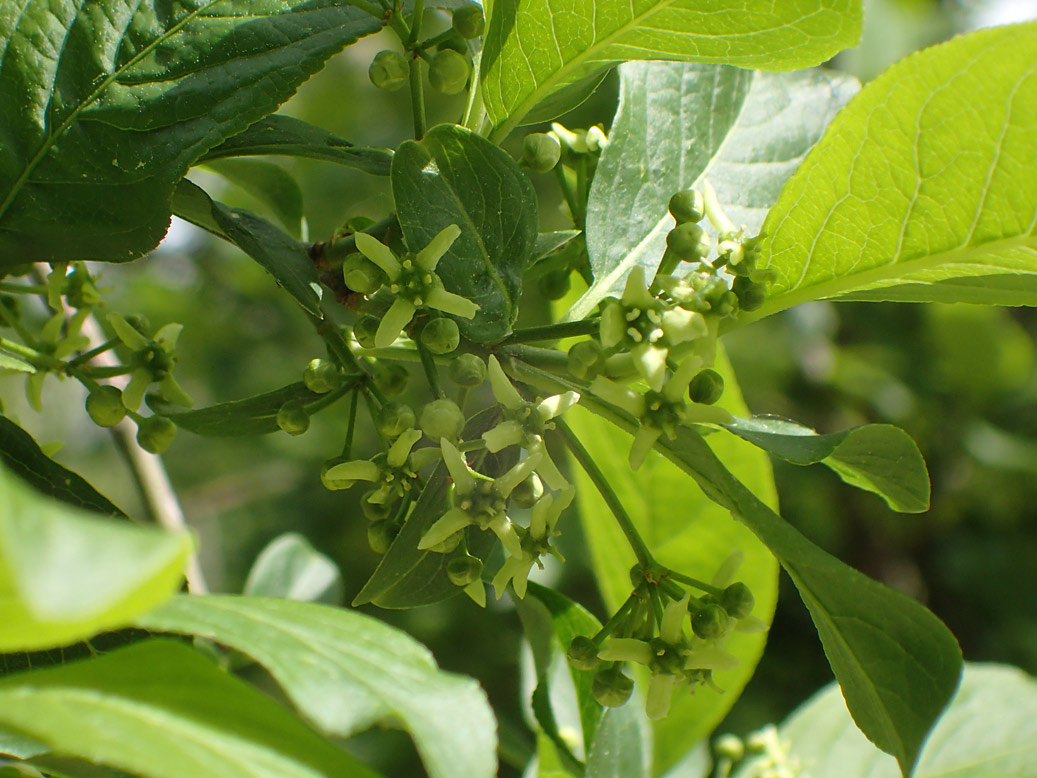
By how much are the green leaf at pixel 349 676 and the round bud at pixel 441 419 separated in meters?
0.37

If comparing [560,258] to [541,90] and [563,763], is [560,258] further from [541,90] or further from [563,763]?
[563,763]

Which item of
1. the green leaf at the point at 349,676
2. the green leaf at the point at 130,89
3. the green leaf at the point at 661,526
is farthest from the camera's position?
the green leaf at the point at 661,526

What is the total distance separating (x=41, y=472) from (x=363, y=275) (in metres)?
0.48

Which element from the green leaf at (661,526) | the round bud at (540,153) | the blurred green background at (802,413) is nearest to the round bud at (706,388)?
the round bud at (540,153)

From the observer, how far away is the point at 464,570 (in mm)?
1245

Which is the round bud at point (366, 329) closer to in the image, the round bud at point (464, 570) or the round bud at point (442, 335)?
the round bud at point (442, 335)

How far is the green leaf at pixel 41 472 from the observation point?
1270mm

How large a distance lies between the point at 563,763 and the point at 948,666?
71 cm

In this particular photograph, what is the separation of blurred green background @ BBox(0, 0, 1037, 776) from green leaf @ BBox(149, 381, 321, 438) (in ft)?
10.4

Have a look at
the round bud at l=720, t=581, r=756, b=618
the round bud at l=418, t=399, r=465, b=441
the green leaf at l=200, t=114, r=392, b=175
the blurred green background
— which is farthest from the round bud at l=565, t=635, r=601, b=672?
the blurred green background

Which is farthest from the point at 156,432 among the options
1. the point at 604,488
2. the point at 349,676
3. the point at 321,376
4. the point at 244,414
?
the point at 349,676

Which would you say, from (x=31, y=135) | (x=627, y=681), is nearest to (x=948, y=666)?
(x=627, y=681)

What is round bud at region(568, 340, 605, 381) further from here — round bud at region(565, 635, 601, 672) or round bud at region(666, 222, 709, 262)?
round bud at region(565, 635, 601, 672)

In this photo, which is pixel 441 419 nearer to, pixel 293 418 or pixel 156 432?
pixel 293 418
